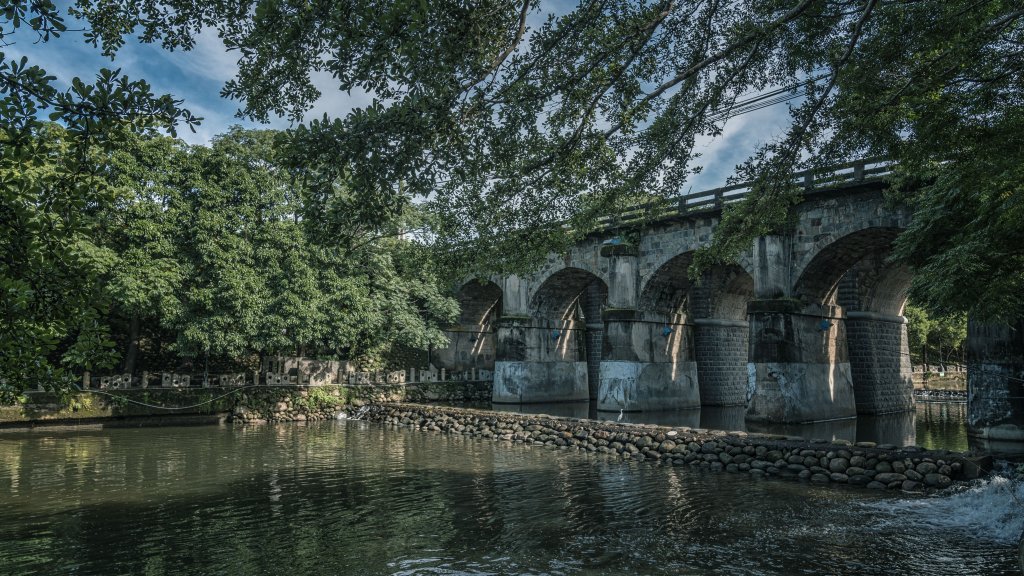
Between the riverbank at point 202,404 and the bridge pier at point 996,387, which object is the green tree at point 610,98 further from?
the riverbank at point 202,404

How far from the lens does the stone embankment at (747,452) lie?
37.7 ft

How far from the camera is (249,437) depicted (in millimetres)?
20016

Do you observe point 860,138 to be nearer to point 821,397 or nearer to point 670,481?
point 670,481

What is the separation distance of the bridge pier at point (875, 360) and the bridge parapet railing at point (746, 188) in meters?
5.61

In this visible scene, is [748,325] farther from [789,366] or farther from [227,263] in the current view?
[227,263]

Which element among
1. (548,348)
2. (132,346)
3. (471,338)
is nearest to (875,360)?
(548,348)

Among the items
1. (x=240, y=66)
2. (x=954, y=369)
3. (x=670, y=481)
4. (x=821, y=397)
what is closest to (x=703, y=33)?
(x=240, y=66)

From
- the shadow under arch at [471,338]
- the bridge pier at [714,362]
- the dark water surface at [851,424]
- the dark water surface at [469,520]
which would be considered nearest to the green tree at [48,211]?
the dark water surface at [469,520]

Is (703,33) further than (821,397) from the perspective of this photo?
No

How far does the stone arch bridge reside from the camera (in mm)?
18531

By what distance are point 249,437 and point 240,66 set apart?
1542 centimetres

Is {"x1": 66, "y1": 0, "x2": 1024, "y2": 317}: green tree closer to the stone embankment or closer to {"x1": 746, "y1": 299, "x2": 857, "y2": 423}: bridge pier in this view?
the stone embankment

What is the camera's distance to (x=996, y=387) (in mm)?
14336

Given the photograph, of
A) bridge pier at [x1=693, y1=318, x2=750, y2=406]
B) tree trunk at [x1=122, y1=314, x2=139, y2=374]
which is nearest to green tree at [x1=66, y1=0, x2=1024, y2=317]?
bridge pier at [x1=693, y1=318, x2=750, y2=406]
